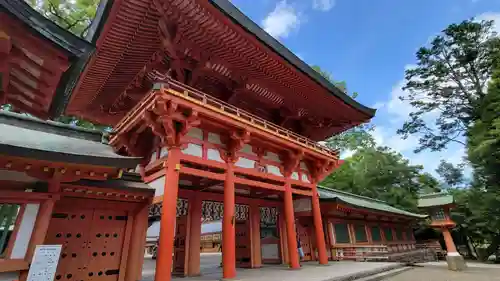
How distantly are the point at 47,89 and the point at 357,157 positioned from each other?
3038 centimetres

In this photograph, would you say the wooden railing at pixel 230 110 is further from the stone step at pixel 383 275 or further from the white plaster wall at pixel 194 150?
the stone step at pixel 383 275

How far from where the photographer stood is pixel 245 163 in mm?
9375

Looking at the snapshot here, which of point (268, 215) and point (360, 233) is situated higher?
point (268, 215)

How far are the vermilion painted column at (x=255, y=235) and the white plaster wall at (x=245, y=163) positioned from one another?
2.90 meters

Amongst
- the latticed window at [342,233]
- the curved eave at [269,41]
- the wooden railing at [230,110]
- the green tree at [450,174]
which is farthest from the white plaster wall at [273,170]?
the green tree at [450,174]

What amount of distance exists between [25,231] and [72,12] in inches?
661

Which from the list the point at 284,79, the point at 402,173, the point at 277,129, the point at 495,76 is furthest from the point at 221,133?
the point at 402,173

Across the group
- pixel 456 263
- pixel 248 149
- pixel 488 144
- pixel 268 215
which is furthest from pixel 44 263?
pixel 488 144

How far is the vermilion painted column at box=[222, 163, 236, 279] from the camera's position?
24.1ft

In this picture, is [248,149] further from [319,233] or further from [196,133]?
[319,233]

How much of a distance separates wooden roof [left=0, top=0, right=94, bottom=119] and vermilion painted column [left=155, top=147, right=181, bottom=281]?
2963 millimetres

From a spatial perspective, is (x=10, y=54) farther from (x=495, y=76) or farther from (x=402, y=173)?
(x=402, y=173)

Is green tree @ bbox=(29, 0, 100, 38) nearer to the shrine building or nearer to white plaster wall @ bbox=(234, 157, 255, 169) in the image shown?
the shrine building

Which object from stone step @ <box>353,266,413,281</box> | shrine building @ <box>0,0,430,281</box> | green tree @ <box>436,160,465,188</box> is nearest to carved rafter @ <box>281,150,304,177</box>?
shrine building @ <box>0,0,430,281</box>
